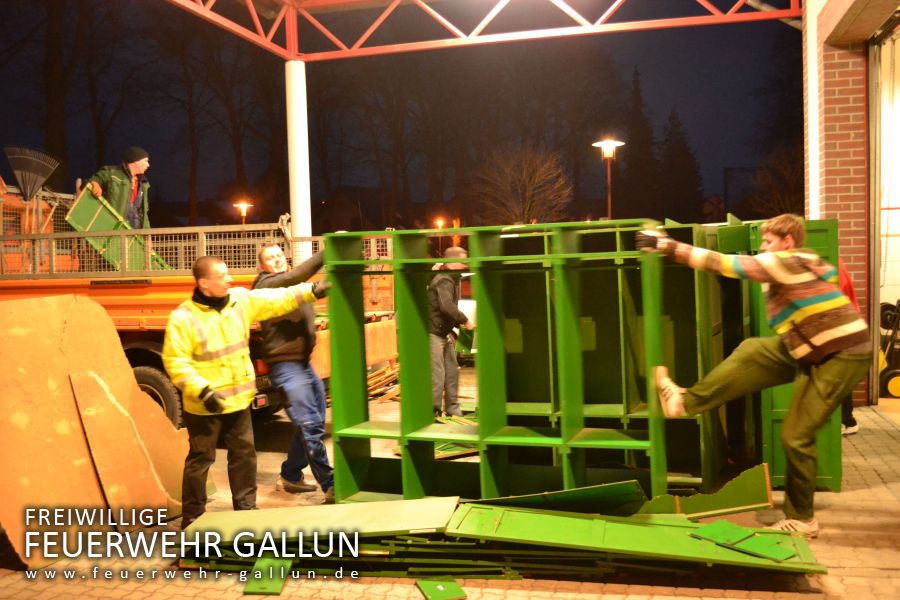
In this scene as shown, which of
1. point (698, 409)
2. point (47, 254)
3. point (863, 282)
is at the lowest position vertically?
point (698, 409)

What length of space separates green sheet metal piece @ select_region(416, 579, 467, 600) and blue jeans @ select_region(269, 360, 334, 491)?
158cm

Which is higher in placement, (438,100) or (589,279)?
(438,100)

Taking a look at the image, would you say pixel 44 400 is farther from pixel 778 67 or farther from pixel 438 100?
pixel 778 67

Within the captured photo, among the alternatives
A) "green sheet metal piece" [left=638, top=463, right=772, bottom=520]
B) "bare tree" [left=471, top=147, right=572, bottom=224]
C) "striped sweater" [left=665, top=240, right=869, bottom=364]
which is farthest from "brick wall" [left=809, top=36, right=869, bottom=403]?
"bare tree" [left=471, top=147, right=572, bottom=224]

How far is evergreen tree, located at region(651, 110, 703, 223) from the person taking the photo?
66.7 metres

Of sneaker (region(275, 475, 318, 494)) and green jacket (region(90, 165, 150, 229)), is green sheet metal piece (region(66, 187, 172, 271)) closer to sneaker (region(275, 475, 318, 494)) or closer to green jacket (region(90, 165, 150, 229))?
green jacket (region(90, 165, 150, 229))

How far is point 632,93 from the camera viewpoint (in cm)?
6419

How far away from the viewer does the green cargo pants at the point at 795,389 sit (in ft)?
15.5

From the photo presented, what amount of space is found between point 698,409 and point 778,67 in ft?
185

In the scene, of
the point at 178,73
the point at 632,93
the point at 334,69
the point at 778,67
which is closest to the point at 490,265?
the point at 178,73

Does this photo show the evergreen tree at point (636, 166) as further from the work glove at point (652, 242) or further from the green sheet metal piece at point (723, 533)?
the green sheet metal piece at point (723, 533)

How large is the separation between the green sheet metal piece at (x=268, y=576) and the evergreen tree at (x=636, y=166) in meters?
61.1

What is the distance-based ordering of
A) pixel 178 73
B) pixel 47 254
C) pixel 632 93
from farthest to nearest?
pixel 632 93, pixel 178 73, pixel 47 254

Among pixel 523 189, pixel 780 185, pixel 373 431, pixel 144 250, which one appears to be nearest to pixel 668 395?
pixel 373 431
